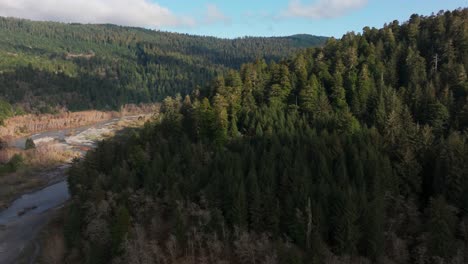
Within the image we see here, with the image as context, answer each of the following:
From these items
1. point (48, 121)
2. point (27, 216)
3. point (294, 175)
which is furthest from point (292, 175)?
point (48, 121)

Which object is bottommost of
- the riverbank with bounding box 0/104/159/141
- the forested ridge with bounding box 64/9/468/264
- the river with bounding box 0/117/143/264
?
the river with bounding box 0/117/143/264

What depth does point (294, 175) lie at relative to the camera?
133 ft

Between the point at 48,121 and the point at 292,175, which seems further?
the point at 48,121

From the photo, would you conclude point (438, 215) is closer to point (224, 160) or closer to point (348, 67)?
point (224, 160)

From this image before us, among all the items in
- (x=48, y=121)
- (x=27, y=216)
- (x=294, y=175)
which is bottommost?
(x=27, y=216)

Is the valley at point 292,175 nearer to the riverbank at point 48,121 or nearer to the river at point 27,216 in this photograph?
the river at point 27,216

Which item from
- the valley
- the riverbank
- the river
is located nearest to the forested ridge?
the valley

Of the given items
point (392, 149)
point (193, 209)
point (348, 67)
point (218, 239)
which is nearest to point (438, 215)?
point (392, 149)

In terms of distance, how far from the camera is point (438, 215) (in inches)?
1346

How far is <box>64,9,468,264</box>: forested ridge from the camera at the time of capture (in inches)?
1414

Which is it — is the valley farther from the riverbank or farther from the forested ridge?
the riverbank

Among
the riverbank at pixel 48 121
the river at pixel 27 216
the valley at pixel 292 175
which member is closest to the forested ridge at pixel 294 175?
the valley at pixel 292 175

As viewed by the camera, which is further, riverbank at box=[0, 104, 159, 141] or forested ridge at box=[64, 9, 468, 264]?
riverbank at box=[0, 104, 159, 141]

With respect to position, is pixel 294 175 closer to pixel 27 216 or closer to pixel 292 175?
pixel 292 175
